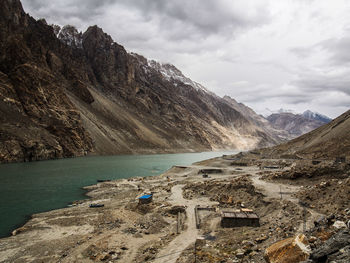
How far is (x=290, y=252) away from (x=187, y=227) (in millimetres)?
11595

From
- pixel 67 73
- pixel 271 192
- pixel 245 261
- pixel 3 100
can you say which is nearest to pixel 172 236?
pixel 245 261

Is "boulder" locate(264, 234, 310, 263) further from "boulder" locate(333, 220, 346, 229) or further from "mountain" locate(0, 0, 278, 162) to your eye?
"mountain" locate(0, 0, 278, 162)

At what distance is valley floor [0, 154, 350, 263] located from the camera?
13055mm

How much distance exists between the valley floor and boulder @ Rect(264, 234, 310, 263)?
52 centimetres

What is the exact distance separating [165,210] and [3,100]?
284 ft

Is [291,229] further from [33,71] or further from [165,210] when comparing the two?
[33,71]

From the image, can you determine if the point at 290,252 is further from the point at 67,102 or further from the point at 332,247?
the point at 67,102

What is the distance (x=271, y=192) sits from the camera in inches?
966

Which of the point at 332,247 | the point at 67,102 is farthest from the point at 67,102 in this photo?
the point at 332,247

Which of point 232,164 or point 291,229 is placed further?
point 232,164

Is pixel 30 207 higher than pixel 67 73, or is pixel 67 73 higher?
pixel 67 73

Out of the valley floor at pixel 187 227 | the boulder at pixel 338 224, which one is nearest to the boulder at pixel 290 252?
the valley floor at pixel 187 227

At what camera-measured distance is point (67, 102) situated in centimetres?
11169

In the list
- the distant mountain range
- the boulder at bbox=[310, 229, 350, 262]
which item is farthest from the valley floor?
the distant mountain range
